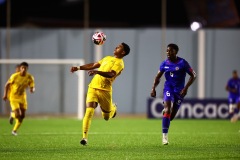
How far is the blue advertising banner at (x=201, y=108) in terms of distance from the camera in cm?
3114

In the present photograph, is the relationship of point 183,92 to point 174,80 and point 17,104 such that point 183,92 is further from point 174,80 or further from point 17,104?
point 17,104

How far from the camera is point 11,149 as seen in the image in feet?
48.8

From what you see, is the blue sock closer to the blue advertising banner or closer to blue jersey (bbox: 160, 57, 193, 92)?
blue jersey (bbox: 160, 57, 193, 92)

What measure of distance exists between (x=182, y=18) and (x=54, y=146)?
2762 cm

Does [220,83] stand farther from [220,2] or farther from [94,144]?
[94,144]

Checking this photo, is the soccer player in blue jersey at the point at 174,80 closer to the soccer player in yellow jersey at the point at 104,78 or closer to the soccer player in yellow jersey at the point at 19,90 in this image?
the soccer player in yellow jersey at the point at 104,78

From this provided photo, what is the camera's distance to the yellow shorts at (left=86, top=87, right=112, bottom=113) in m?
15.9

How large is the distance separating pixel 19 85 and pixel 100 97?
621 cm

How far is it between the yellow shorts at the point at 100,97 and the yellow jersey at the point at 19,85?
18.6ft

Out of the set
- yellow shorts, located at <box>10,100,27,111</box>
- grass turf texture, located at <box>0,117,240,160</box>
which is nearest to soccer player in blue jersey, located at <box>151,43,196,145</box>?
grass turf texture, located at <box>0,117,240,160</box>

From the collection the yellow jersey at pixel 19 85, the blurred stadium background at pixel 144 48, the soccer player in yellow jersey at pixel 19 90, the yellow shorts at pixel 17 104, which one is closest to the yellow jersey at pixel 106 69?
the soccer player in yellow jersey at pixel 19 90

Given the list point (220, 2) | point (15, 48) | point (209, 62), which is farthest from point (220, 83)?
point (15, 48)

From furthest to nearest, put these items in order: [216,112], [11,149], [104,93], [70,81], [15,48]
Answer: [15,48] → [70,81] → [216,112] → [104,93] → [11,149]

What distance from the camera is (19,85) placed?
853 inches
